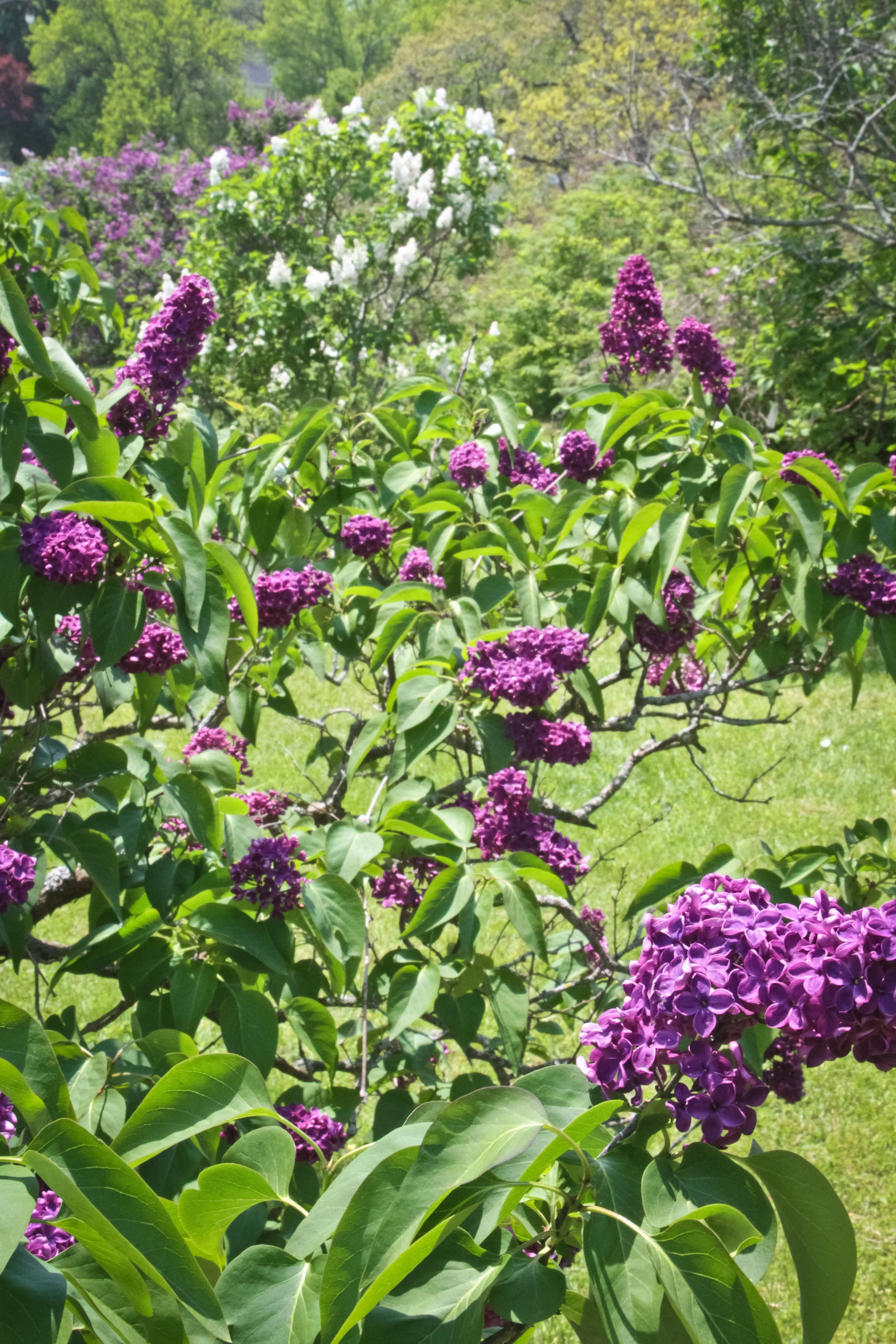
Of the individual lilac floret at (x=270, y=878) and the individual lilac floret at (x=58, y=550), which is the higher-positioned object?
the individual lilac floret at (x=58, y=550)

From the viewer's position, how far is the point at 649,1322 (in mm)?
730

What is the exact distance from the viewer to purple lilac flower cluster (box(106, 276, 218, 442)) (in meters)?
1.72

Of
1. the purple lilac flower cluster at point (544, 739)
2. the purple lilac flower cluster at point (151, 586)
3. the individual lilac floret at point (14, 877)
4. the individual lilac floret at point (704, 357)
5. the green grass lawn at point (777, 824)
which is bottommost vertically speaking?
the green grass lawn at point (777, 824)

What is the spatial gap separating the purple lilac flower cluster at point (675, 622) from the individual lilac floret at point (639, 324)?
61cm

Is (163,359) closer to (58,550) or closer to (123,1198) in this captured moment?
(58,550)

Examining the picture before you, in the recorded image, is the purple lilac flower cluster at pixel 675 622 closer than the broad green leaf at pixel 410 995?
No

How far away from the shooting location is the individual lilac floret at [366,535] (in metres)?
1.97

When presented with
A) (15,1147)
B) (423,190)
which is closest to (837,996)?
(15,1147)

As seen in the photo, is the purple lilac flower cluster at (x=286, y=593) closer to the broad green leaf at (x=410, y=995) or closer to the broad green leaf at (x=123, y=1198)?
the broad green leaf at (x=410, y=995)

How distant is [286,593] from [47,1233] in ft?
3.45

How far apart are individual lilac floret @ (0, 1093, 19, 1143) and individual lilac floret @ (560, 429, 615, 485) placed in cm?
154

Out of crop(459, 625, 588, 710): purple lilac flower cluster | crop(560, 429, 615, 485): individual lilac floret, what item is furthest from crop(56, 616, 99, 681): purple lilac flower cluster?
crop(560, 429, 615, 485): individual lilac floret

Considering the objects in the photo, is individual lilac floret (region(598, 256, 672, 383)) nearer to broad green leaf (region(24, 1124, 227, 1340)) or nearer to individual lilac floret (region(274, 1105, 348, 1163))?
individual lilac floret (region(274, 1105, 348, 1163))

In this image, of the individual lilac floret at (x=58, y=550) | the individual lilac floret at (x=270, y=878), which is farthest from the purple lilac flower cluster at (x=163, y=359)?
the individual lilac floret at (x=270, y=878)
